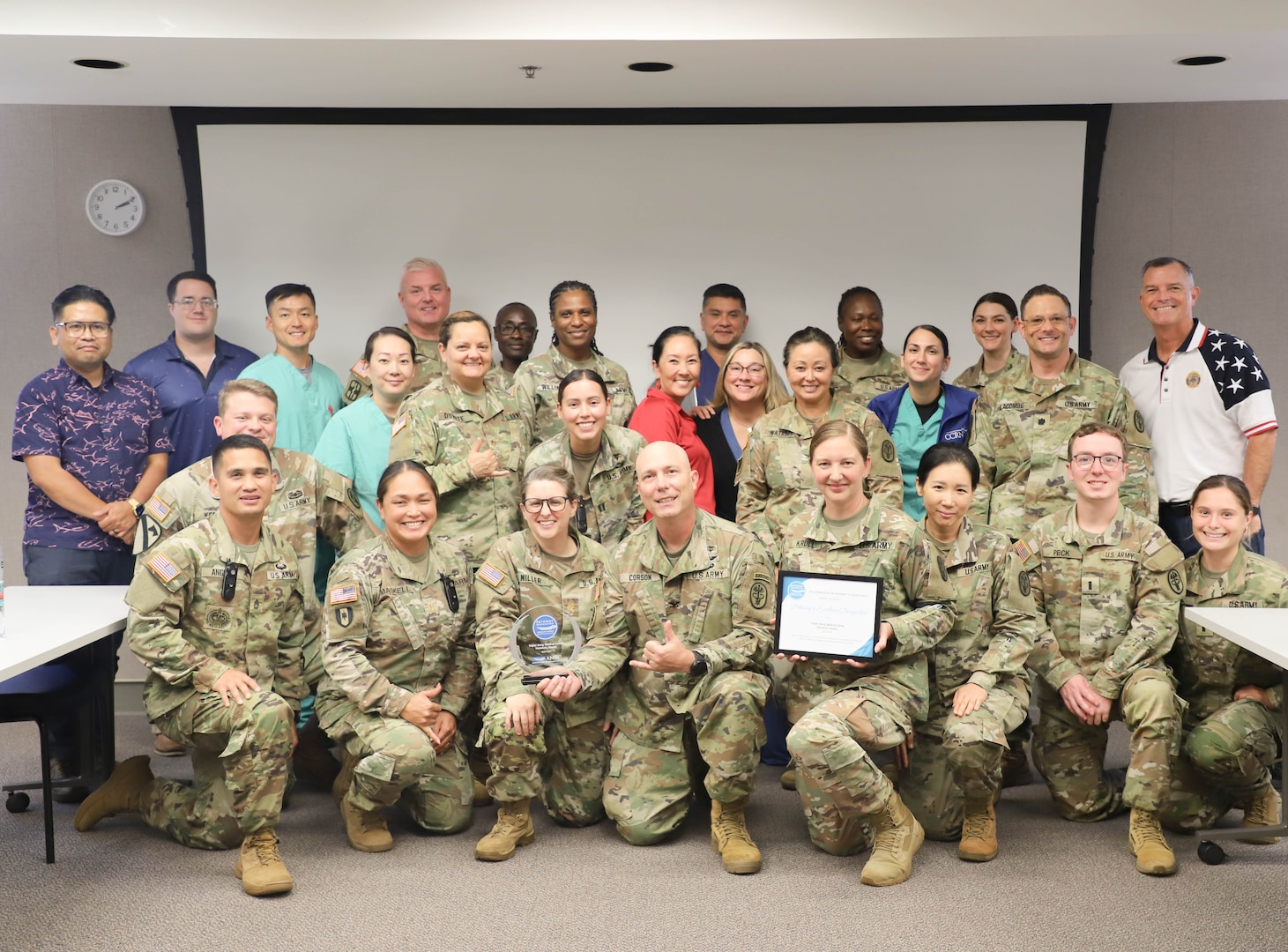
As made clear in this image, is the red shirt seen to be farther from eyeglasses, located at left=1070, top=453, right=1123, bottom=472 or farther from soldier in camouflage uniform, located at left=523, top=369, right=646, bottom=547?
eyeglasses, located at left=1070, top=453, right=1123, bottom=472

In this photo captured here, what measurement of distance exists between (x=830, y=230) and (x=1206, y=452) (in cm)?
215

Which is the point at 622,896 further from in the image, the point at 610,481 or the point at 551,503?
the point at 610,481

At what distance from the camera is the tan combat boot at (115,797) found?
4125mm

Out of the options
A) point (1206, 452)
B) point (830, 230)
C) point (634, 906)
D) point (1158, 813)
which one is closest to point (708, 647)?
point (634, 906)

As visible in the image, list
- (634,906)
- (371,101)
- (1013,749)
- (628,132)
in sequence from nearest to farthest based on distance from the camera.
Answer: (634,906) < (1013,749) < (371,101) < (628,132)

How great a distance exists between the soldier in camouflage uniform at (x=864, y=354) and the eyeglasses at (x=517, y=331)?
4.69 ft

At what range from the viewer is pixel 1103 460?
407 centimetres

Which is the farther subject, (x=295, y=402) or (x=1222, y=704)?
(x=295, y=402)

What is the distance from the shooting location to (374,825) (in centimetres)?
402

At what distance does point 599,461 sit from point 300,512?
3.61ft

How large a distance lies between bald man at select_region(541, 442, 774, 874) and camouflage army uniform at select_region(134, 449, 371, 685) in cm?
100

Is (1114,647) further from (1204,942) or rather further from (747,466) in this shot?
(747,466)

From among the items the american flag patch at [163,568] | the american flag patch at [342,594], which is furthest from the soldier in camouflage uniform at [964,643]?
the american flag patch at [163,568]

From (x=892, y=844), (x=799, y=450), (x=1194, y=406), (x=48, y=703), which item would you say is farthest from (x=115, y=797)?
(x=1194, y=406)
